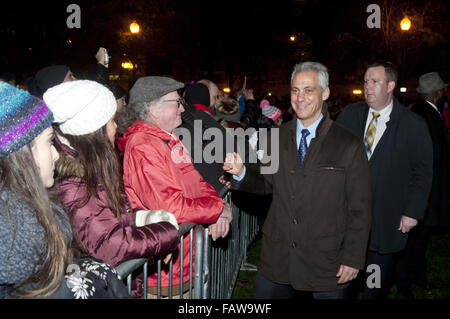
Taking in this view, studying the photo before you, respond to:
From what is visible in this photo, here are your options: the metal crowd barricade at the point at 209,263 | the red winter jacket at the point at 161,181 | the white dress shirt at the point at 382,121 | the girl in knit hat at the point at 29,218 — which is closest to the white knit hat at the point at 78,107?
the red winter jacket at the point at 161,181

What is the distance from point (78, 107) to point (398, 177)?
10.1 ft

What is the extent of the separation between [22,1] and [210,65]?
15.6 metres

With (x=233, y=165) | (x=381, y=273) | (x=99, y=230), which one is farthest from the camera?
(x=381, y=273)

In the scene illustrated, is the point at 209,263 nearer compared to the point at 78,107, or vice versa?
the point at 78,107

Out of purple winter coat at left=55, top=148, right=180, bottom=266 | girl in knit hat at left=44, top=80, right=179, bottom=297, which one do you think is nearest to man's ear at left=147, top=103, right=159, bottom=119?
girl in knit hat at left=44, top=80, right=179, bottom=297

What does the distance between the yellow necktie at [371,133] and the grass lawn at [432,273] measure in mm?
2190

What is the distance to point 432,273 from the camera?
19.9 feet

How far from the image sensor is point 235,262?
5.05 m

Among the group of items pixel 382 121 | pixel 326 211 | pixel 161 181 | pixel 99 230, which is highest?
pixel 382 121

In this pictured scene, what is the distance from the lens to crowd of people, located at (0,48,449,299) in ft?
5.72

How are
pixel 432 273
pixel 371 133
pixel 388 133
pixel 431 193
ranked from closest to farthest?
pixel 388 133
pixel 371 133
pixel 431 193
pixel 432 273

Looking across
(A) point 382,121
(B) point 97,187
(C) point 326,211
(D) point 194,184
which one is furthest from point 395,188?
(B) point 97,187

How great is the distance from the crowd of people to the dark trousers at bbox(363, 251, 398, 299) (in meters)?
0.01

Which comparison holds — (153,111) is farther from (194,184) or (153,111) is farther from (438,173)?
(438,173)
